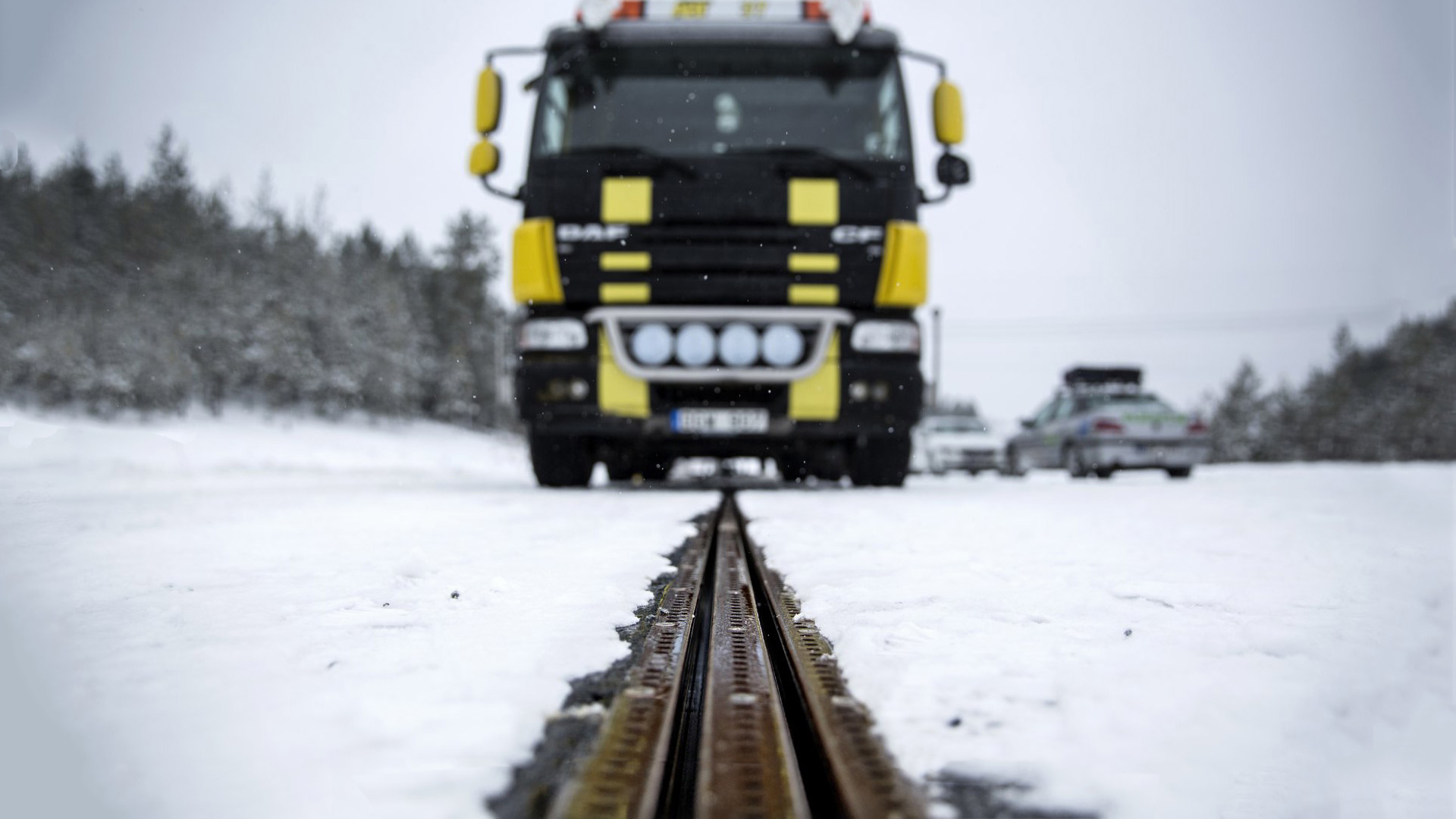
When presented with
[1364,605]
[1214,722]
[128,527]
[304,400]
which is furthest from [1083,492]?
[304,400]

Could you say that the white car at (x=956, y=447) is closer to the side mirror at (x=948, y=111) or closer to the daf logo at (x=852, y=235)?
the side mirror at (x=948, y=111)

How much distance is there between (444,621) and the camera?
1819 millimetres

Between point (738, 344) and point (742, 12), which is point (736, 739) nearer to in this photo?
point (738, 344)

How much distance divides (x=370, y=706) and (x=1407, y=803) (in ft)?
4.66

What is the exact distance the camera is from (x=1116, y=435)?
440 inches

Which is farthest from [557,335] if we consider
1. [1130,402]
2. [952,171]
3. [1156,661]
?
[1130,402]

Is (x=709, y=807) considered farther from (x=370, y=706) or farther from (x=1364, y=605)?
(x=1364, y=605)

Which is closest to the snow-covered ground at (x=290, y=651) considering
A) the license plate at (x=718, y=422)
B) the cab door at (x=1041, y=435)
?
the license plate at (x=718, y=422)

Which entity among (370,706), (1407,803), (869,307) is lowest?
(1407,803)

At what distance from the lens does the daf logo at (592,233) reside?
5.25m

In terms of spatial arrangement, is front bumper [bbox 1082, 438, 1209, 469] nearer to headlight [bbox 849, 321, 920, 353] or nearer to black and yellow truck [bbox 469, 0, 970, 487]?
black and yellow truck [bbox 469, 0, 970, 487]

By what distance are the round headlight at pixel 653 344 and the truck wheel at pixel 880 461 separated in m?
1.76

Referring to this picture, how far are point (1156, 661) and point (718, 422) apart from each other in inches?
154

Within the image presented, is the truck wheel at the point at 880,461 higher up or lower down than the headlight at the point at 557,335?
lower down
